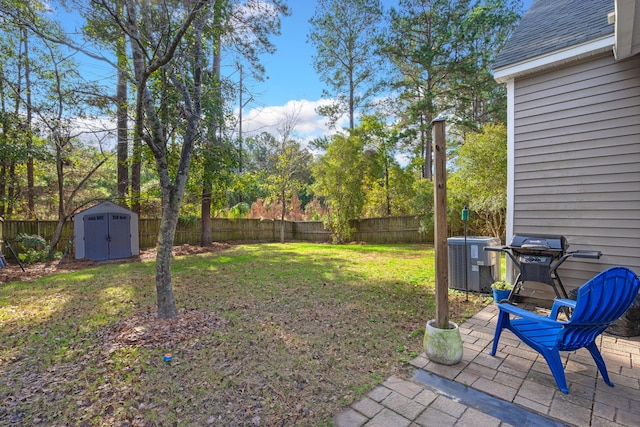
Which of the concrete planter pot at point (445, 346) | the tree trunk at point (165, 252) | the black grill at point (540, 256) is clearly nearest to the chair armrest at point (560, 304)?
the concrete planter pot at point (445, 346)

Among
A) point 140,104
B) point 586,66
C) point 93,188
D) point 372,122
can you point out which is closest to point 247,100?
point 140,104

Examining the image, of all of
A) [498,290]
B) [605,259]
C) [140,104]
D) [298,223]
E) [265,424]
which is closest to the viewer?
[265,424]

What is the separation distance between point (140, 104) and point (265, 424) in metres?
3.08

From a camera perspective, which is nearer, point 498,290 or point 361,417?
point 361,417

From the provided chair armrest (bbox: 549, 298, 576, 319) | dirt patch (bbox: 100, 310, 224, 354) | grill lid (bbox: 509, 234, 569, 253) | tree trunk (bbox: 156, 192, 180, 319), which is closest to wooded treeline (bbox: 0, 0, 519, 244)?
tree trunk (bbox: 156, 192, 180, 319)

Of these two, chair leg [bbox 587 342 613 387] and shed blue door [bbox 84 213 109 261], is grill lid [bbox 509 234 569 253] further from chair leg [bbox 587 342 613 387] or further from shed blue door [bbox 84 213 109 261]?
shed blue door [bbox 84 213 109 261]

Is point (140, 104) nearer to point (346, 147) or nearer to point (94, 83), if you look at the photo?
point (94, 83)

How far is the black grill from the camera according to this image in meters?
3.27

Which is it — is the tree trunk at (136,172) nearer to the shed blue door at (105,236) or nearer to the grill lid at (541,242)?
the shed blue door at (105,236)

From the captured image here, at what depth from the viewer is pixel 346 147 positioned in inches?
483

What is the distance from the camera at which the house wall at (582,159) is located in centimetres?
322

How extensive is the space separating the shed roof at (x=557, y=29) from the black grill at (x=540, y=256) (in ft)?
7.82

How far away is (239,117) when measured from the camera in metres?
5.66

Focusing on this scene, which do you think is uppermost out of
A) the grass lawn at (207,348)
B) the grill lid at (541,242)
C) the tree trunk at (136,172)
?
the tree trunk at (136,172)
